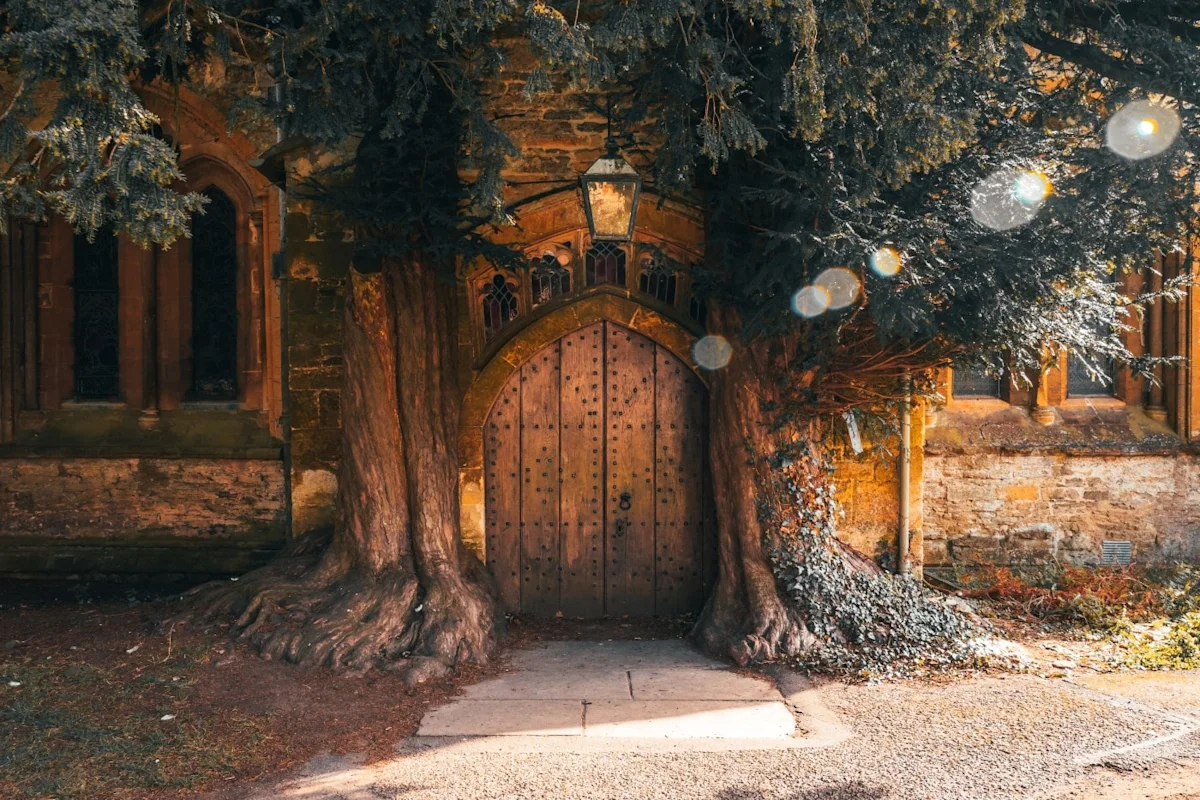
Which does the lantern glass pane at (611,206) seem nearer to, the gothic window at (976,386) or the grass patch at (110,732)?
the grass patch at (110,732)

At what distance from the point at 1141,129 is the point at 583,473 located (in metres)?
4.49

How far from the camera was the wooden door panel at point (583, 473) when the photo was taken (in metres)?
7.93

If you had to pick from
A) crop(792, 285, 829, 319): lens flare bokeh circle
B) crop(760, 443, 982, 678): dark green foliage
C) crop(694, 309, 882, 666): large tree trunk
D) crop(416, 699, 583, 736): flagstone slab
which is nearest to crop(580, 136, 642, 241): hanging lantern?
crop(792, 285, 829, 319): lens flare bokeh circle

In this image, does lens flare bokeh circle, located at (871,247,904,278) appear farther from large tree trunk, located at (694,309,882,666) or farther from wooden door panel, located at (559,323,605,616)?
wooden door panel, located at (559,323,605,616)

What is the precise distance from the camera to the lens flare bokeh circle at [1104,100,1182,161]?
6176 mm

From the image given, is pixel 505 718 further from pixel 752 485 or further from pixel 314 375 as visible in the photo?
pixel 314 375

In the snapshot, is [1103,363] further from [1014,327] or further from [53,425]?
[53,425]

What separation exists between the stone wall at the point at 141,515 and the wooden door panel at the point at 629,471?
3.24 m

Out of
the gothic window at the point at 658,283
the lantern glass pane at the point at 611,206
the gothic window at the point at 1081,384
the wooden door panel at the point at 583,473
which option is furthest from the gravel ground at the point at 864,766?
the gothic window at the point at 1081,384

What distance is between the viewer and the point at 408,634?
6.71 metres

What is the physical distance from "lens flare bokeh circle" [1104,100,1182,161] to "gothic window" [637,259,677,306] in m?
3.13

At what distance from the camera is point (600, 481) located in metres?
7.96

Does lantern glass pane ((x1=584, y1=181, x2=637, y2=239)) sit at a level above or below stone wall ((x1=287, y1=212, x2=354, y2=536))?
above

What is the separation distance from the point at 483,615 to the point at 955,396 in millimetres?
5223
